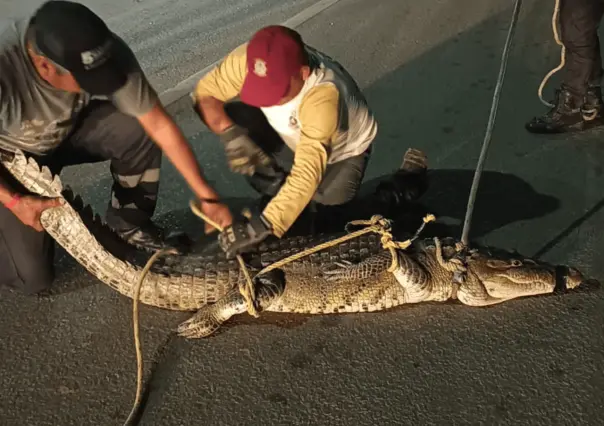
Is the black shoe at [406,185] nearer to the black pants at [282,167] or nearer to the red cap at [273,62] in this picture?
the black pants at [282,167]

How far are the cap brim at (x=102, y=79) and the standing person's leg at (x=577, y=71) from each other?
150 cm

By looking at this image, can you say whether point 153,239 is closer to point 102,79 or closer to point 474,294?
point 102,79

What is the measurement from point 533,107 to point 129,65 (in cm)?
158

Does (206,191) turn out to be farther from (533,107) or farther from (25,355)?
(533,107)

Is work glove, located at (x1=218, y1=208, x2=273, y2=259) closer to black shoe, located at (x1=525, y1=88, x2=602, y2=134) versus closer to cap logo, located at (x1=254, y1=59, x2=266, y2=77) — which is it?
cap logo, located at (x1=254, y1=59, x2=266, y2=77)

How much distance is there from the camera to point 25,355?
160 centimetres

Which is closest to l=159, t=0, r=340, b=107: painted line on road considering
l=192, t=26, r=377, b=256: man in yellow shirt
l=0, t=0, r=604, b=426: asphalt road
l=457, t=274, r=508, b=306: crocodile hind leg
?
l=0, t=0, r=604, b=426: asphalt road

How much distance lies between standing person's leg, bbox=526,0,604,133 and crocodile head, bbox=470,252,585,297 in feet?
2.55

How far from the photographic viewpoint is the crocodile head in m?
1.62

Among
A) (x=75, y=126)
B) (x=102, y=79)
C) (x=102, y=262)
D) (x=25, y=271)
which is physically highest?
(x=102, y=79)

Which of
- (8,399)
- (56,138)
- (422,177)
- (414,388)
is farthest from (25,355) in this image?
(422,177)

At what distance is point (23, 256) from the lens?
168 cm

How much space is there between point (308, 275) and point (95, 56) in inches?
28.7

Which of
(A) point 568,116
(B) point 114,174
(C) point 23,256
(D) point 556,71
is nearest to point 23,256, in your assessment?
(C) point 23,256
